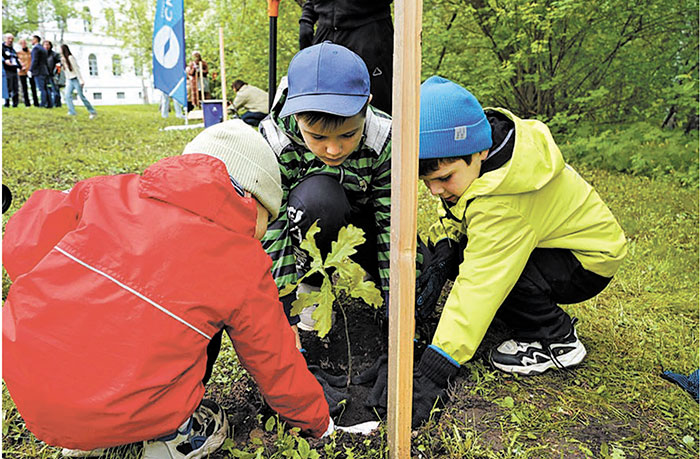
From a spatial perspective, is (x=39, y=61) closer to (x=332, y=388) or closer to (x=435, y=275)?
(x=435, y=275)

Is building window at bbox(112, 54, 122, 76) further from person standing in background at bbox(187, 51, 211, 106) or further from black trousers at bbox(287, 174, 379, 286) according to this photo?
black trousers at bbox(287, 174, 379, 286)

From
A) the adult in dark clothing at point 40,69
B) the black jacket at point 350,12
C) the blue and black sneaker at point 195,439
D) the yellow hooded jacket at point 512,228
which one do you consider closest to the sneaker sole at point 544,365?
the yellow hooded jacket at point 512,228

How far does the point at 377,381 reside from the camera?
5.93 feet

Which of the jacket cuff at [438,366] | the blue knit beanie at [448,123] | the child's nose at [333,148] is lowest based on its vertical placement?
the jacket cuff at [438,366]

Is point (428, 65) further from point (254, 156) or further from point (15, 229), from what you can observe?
point (15, 229)

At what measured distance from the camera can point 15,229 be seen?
4.44 ft

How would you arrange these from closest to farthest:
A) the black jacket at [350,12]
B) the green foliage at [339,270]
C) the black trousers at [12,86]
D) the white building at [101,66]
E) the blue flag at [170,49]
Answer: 1. the green foliage at [339,270]
2. the black jacket at [350,12]
3. the blue flag at [170,49]
4. the black trousers at [12,86]
5. the white building at [101,66]

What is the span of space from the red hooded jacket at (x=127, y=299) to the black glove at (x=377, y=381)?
0.58m

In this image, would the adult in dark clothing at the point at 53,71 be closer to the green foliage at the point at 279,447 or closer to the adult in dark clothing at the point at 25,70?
the adult in dark clothing at the point at 25,70

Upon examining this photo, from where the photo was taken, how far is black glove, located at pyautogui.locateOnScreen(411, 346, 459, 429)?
1685 mm

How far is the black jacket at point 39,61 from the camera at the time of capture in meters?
13.5

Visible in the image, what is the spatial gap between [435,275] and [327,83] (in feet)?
3.13

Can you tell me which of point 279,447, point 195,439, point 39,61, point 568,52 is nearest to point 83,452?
point 195,439

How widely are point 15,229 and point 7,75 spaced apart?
50.2 ft
